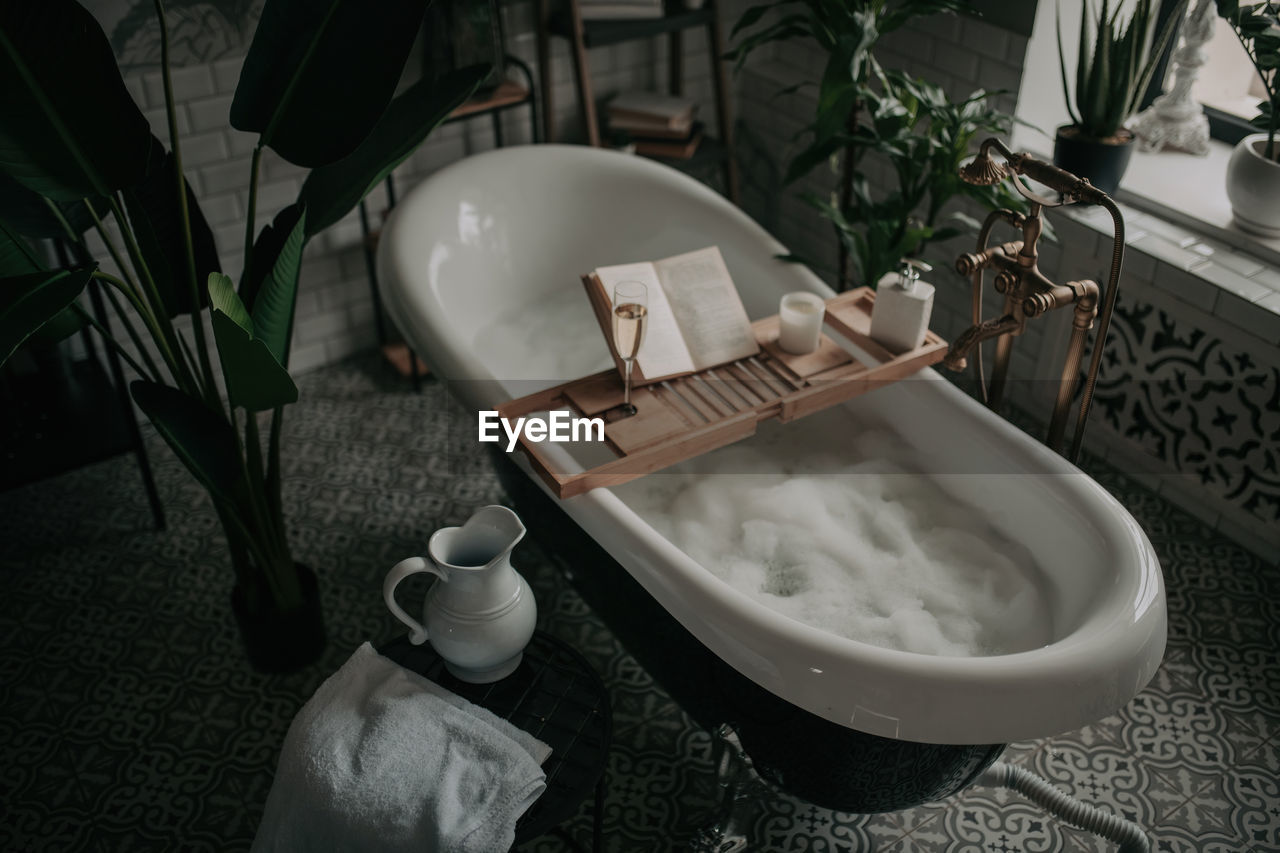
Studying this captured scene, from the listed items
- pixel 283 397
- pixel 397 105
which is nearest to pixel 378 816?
pixel 283 397

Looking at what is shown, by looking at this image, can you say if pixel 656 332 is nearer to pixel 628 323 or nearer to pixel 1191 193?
pixel 628 323

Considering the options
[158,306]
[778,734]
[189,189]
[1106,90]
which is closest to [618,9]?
[1106,90]

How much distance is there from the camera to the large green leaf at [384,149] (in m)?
1.98

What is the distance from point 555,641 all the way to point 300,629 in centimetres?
77

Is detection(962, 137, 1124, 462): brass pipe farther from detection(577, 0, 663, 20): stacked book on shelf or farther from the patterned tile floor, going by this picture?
detection(577, 0, 663, 20): stacked book on shelf

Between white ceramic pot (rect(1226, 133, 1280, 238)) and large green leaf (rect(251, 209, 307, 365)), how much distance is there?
2.24 meters

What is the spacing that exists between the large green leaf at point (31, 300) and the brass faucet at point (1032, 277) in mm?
1460

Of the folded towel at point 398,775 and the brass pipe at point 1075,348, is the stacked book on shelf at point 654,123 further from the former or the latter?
the folded towel at point 398,775

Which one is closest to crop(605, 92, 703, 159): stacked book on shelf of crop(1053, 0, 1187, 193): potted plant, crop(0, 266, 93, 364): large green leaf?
crop(1053, 0, 1187, 193): potted plant

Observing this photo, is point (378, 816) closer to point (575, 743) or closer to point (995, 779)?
point (575, 743)

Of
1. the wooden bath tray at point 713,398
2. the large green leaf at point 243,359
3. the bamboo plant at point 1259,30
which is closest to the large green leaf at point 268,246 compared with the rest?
the large green leaf at point 243,359

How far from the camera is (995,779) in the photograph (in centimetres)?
199

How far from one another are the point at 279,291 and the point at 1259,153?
2.35m

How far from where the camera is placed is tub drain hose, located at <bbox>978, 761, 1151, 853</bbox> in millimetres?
1954
